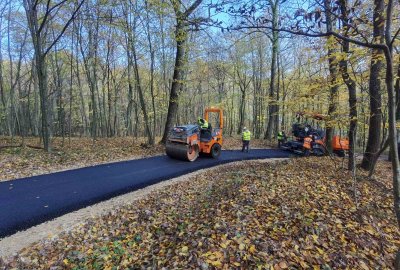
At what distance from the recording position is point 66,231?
206 inches

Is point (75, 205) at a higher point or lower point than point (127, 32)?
lower

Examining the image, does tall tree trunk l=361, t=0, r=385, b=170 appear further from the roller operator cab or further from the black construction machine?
the roller operator cab

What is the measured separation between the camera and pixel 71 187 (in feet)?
24.7

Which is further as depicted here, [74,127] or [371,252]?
[74,127]

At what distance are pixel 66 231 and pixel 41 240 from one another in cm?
47

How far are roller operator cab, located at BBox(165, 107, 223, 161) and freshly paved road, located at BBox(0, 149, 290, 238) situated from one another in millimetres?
556

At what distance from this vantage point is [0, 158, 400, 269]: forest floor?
3.79 meters

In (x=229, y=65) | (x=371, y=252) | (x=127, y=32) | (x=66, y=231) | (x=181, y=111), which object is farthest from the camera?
(x=181, y=111)

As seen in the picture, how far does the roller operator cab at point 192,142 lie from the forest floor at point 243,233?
4.69 meters

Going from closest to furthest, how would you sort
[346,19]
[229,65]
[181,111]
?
[346,19], [229,65], [181,111]

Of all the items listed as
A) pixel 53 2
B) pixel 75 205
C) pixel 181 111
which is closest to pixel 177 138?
pixel 75 205

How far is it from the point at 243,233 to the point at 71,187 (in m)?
5.54

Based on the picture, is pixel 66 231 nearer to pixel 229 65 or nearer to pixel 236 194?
pixel 236 194

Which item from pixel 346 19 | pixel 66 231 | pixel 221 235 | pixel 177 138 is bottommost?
pixel 66 231
